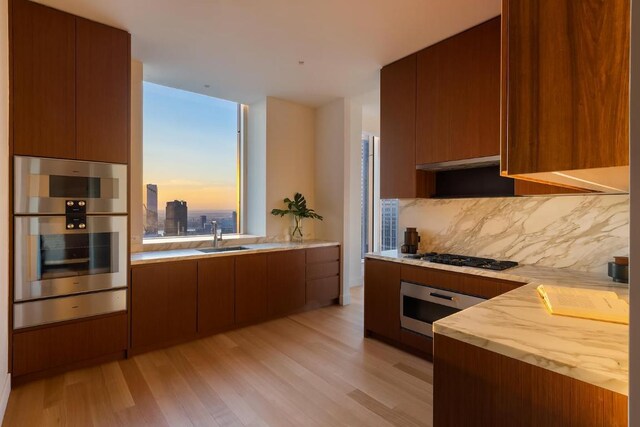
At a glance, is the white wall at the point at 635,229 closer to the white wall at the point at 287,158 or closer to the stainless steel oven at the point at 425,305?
the stainless steel oven at the point at 425,305

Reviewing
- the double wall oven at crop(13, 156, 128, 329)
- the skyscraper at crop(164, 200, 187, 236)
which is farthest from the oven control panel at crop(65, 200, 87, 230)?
the skyscraper at crop(164, 200, 187, 236)

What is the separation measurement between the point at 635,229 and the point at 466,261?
2314mm

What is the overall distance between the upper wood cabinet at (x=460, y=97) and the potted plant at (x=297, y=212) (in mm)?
1857

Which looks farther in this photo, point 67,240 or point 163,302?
point 163,302

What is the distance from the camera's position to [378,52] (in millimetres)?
3020

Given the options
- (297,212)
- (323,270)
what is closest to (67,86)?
(297,212)

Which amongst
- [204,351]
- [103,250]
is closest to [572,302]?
[204,351]

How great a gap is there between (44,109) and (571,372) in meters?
3.32

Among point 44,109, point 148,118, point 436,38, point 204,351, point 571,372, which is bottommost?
point 204,351

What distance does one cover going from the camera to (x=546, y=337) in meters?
1.01

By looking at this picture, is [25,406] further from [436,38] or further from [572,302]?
[436,38]

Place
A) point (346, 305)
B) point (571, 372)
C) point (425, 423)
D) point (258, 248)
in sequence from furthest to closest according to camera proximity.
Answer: point (346, 305)
point (258, 248)
point (425, 423)
point (571, 372)

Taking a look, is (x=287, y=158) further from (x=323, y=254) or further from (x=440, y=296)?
(x=440, y=296)

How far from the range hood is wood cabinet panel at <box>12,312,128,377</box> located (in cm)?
301
